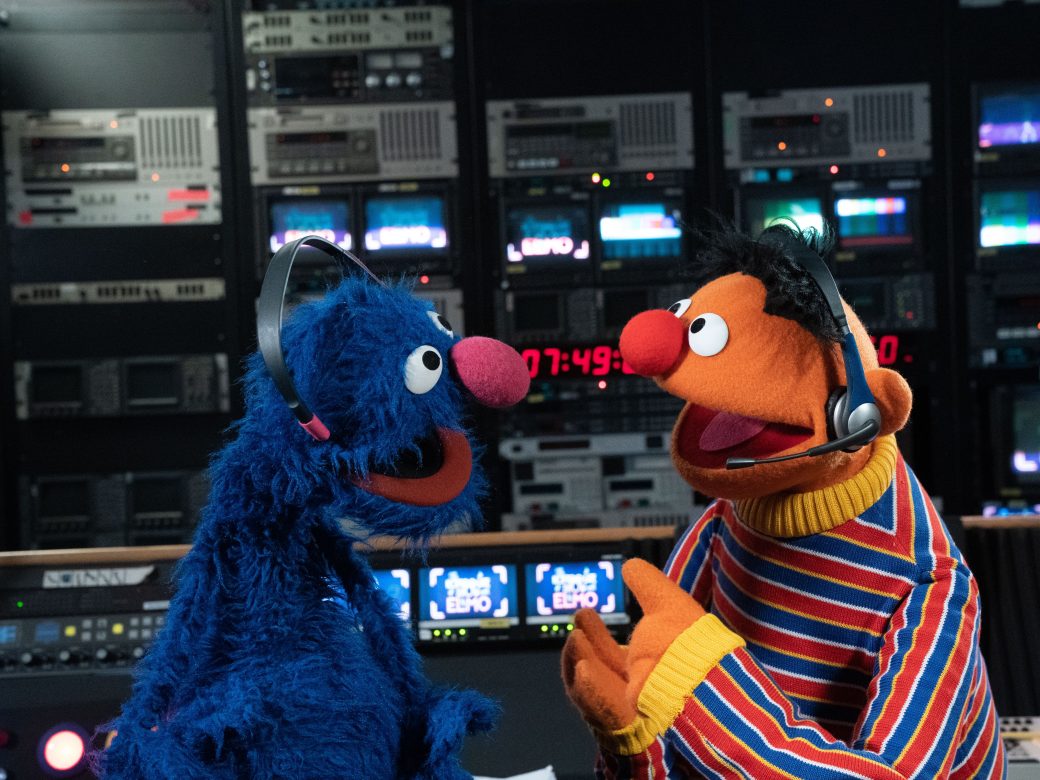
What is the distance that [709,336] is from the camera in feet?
2.87

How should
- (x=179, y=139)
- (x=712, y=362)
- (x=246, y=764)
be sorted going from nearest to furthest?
(x=246, y=764) < (x=712, y=362) < (x=179, y=139)

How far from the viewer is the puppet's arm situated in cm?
79

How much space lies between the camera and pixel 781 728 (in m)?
0.80

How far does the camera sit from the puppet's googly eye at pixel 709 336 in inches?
34.4

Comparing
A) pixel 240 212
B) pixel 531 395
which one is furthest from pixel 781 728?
pixel 240 212

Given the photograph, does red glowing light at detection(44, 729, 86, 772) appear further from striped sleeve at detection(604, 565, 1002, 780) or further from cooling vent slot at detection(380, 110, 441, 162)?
cooling vent slot at detection(380, 110, 441, 162)

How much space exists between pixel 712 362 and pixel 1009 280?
2.66m

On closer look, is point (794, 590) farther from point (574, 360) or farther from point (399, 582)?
point (574, 360)

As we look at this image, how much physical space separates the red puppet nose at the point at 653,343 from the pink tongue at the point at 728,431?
0.07m

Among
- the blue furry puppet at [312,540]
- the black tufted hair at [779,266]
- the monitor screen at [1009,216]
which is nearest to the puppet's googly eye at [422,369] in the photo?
the blue furry puppet at [312,540]

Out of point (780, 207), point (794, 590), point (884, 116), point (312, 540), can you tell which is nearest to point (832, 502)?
point (794, 590)

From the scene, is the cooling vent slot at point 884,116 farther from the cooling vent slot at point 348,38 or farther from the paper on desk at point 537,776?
the paper on desk at point 537,776

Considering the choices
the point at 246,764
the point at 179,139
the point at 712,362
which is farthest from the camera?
the point at 179,139

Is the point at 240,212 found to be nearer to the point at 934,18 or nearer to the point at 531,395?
the point at 531,395
